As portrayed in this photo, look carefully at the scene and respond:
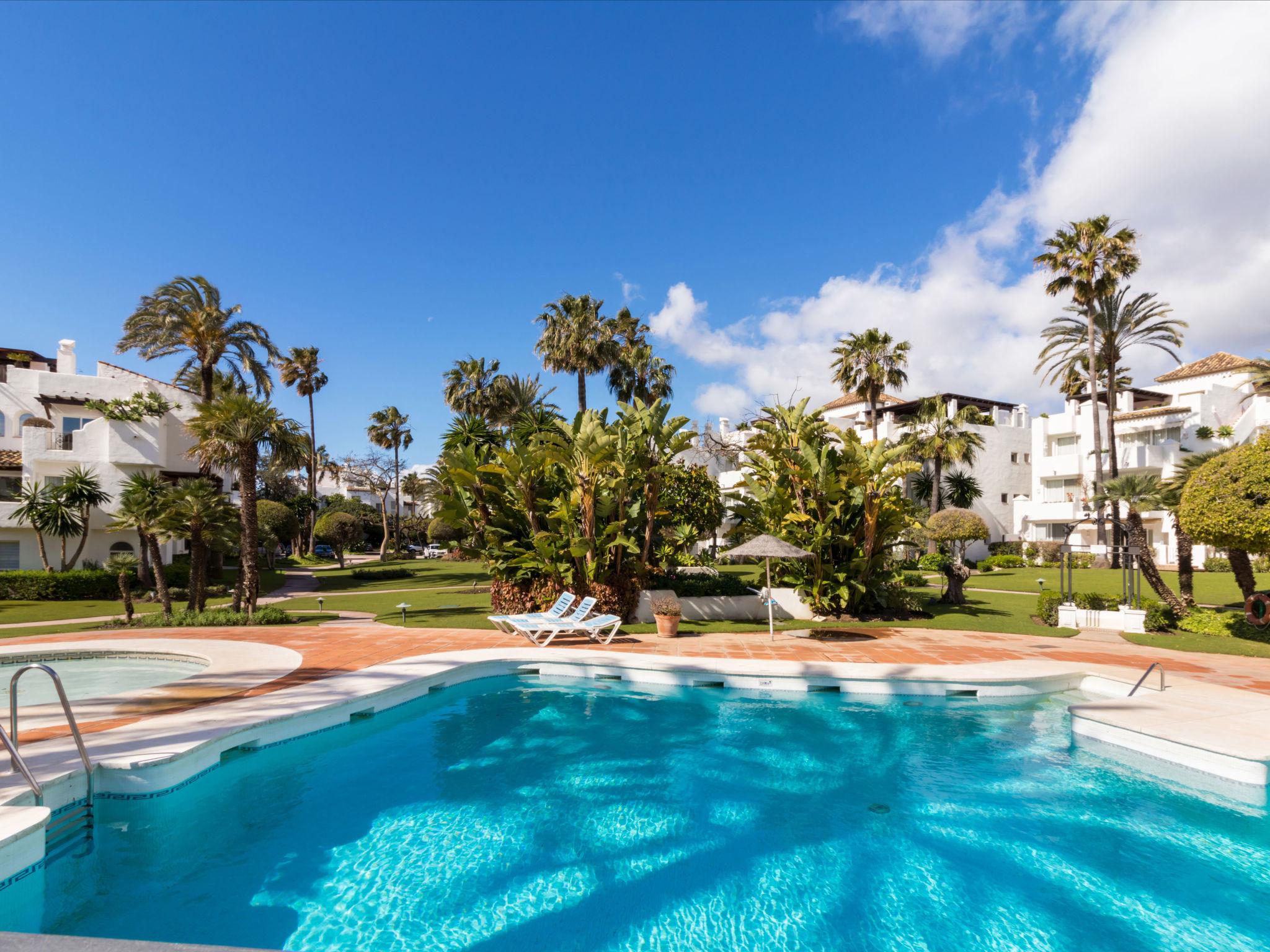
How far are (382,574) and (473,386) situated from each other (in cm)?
1372

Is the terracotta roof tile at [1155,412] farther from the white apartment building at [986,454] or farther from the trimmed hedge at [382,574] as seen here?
the trimmed hedge at [382,574]

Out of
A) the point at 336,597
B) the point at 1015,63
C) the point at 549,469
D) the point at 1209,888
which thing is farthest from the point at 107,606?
the point at 1015,63

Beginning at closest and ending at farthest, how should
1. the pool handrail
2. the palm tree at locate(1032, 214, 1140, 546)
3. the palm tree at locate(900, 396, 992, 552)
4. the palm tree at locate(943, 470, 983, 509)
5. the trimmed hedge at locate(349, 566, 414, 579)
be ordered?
the pool handrail → the palm tree at locate(1032, 214, 1140, 546) → the trimmed hedge at locate(349, 566, 414, 579) → the palm tree at locate(900, 396, 992, 552) → the palm tree at locate(943, 470, 983, 509)

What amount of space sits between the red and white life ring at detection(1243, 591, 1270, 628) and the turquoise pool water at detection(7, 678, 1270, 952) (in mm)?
10635

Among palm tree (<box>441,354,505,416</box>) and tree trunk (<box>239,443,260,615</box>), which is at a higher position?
palm tree (<box>441,354,505,416</box>)

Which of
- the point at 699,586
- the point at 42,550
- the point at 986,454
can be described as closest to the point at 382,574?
the point at 42,550

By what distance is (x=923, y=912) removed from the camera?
17.9 feet

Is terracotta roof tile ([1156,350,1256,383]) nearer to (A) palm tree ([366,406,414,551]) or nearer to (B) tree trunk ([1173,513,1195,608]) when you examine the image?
(B) tree trunk ([1173,513,1195,608])

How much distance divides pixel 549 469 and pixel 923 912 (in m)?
14.4

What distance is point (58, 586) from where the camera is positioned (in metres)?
27.3

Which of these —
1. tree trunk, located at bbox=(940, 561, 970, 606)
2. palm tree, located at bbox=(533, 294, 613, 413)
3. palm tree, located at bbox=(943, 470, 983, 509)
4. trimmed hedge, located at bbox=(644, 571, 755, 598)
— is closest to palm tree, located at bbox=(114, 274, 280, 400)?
palm tree, located at bbox=(533, 294, 613, 413)

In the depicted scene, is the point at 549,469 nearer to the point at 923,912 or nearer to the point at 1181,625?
the point at 923,912

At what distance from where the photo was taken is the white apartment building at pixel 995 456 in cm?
4741

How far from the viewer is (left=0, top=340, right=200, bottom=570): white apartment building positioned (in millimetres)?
29891
